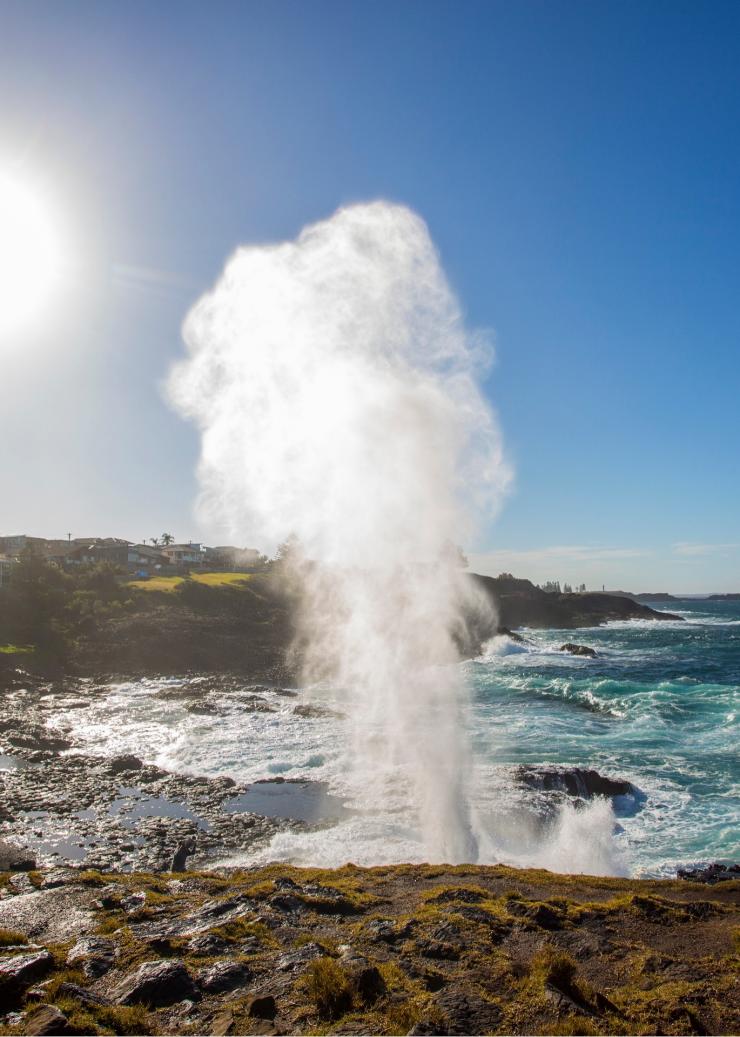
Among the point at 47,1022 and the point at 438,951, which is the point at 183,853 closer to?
the point at 438,951

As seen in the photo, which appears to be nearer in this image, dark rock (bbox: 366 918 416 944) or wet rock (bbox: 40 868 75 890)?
dark rock (bbox: 366 918 416 944)

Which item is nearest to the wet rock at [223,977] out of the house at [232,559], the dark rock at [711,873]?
the dark rock at [711,873]

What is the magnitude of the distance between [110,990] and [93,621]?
57.7 metres

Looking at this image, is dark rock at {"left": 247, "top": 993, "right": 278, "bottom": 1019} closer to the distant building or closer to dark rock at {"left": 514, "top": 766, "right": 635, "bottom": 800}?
dark rock at {"left": 514, "top": 766, "right": 635, "bottom": 800}

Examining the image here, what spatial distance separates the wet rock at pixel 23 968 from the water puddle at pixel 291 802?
11.6 metres

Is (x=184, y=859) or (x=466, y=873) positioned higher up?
(x=466, y=873)

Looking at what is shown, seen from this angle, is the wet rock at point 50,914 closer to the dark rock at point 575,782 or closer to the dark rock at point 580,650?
the dark rock at point 575,782

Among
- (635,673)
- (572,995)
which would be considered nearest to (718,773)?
(572,995)

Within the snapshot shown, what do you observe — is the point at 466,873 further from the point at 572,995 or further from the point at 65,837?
the point at 65,837

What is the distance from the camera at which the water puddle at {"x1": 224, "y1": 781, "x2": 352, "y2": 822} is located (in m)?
19.9

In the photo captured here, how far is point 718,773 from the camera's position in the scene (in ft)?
77.5

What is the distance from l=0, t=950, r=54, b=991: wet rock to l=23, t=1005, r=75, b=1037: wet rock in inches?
36.7

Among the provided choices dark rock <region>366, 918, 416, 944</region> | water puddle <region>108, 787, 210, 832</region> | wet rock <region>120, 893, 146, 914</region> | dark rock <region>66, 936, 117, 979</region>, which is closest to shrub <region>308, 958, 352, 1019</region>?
dark rock <region>366, 918, 416, 944</region>

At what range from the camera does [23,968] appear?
27.2 ft
